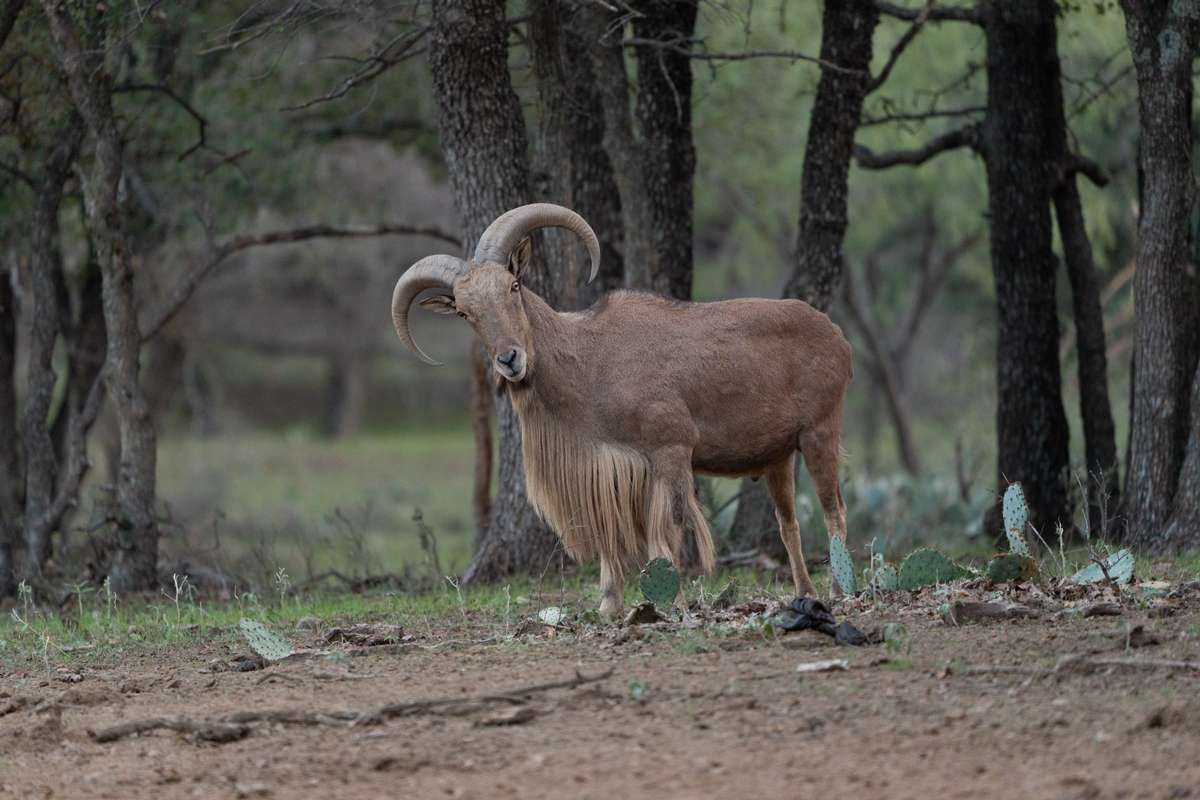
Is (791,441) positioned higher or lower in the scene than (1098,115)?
lower

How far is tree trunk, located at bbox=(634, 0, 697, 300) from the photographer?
13.3 metres

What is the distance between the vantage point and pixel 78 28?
518 inches

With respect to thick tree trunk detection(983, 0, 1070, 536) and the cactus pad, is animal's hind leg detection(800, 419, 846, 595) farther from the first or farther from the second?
thick tree trunk detection(983, 0, 1070, 536)

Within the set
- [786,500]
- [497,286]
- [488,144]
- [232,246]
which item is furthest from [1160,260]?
[232,246]

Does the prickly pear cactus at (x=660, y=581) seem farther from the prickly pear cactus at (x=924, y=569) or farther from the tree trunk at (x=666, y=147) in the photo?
the tree trunk at (x=666, y=147)

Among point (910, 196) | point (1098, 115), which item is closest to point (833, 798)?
point (1098, 115)

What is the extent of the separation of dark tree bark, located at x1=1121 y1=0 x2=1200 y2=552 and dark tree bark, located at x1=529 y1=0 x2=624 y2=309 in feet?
13.4

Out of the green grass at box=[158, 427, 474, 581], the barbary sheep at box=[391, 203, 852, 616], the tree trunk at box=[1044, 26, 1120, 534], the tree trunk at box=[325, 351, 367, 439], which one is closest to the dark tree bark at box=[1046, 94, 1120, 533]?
the tree trunk at box=[1044, 26, 1120, 534]

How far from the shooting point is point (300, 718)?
668 cm

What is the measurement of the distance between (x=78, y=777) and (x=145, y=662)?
2.47 metres

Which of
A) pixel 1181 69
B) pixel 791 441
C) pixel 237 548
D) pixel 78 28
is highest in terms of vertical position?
pixel 78 28

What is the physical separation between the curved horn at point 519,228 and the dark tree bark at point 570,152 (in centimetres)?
209

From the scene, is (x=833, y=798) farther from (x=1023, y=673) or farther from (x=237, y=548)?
(x=237, y=548)

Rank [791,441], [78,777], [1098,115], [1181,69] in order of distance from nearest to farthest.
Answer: [78,777]
[791,441]
[1181,69]
[1098,115]
